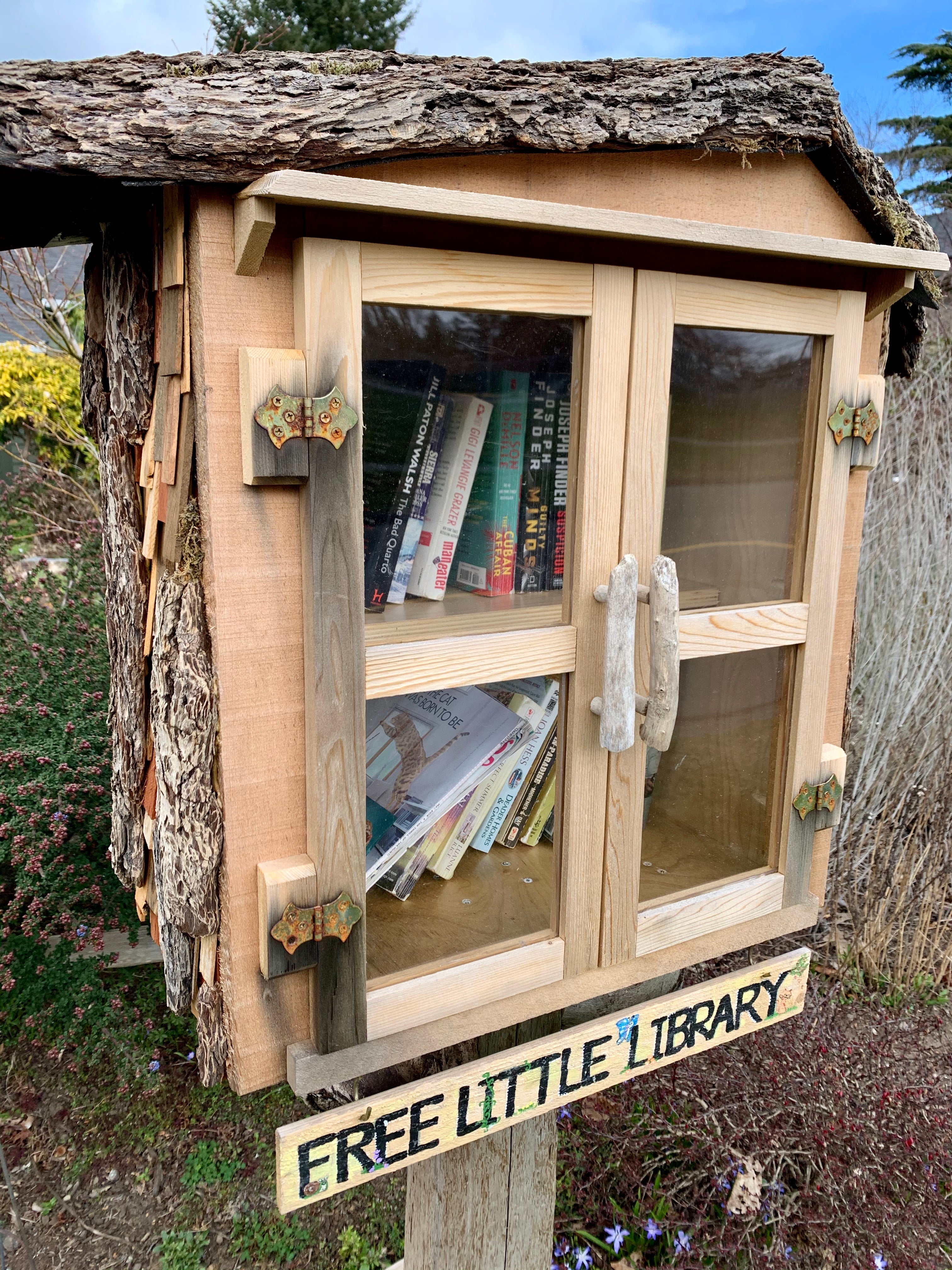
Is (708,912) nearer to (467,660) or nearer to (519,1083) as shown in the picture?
(519,1083)

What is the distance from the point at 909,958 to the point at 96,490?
460cm

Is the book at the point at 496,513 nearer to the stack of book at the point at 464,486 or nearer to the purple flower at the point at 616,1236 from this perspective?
the stack of book at the point at 464,486

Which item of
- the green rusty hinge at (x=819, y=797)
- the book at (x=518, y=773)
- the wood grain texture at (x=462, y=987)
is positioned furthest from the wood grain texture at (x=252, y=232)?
the green rusty hinge at (x=819, y=797)

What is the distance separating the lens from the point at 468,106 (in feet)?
3.06

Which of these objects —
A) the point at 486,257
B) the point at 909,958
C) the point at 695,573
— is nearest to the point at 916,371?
the point at 909,958

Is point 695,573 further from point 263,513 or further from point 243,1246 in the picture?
point 243,1246

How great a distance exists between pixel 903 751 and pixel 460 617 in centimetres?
312

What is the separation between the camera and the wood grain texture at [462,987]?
1117 millimetres

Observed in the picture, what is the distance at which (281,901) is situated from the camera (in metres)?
1.01

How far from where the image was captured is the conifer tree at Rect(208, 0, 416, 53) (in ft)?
31.7

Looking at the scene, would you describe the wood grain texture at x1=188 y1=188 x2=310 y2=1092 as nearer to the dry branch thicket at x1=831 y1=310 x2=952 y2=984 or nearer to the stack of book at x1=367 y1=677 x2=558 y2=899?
the stack of book at x1=367 y1=677 x2=558 y2=899

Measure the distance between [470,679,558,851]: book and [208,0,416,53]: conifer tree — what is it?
10.5 m

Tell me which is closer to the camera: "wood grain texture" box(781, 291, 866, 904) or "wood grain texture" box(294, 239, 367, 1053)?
"wood grain texture" box(294, 239, 367, 1053)

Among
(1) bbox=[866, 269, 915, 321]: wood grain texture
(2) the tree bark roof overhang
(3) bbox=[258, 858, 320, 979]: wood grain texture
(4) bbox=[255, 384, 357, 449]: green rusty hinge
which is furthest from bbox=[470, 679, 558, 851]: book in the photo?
(1) bbox=[866, 269, 915, 321]: wood grain texture
